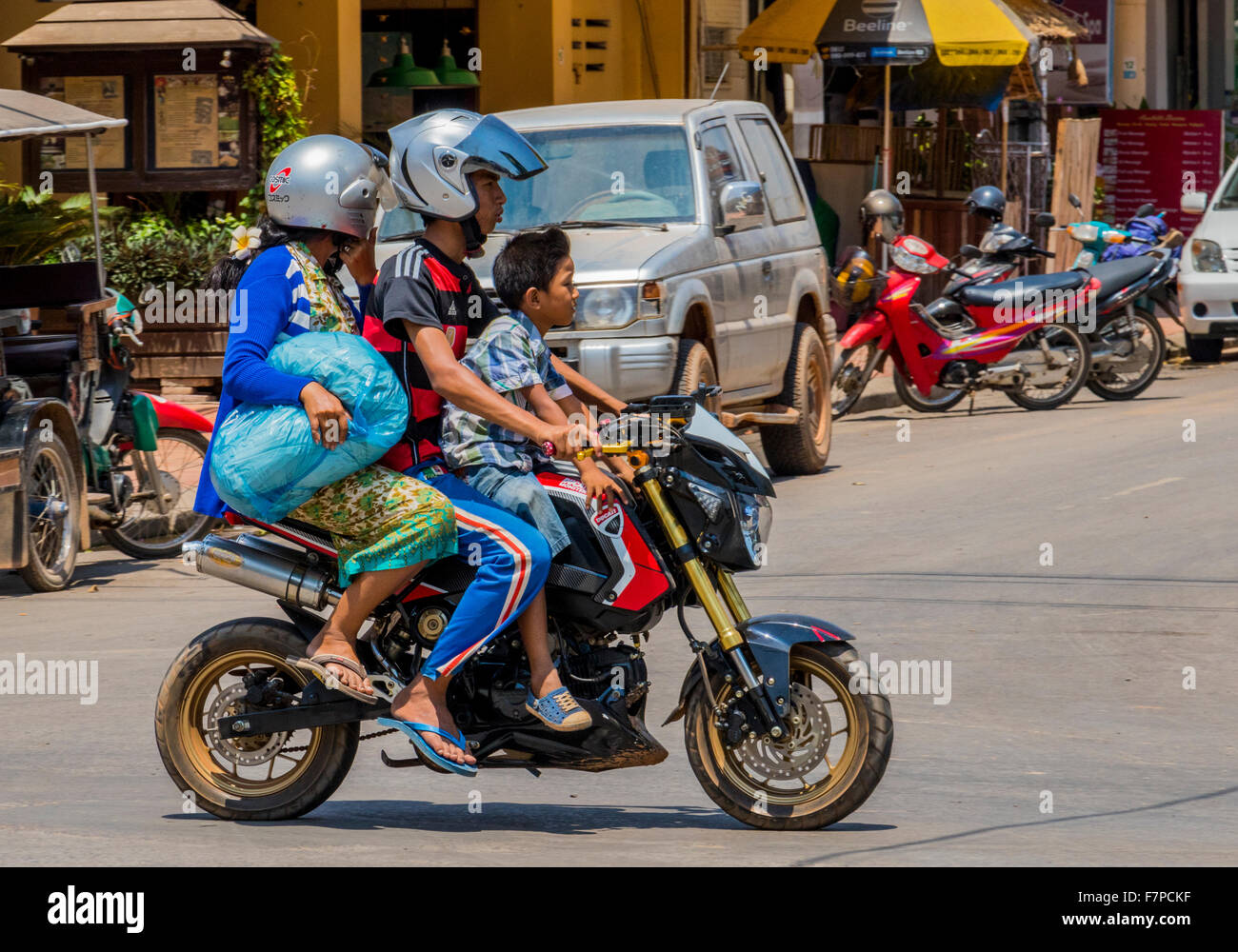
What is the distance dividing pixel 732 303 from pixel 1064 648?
14.0 feet

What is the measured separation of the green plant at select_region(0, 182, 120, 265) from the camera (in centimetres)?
1042

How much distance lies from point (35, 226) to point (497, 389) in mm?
5939

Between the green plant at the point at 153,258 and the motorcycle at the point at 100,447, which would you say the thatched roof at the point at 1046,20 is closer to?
the green plant at the point at 153,258

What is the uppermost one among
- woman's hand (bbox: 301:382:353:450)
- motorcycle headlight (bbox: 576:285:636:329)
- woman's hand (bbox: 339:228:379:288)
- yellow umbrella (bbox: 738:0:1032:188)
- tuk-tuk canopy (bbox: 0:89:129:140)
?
yellow umbrella (bbox: 738:0:1032:188)

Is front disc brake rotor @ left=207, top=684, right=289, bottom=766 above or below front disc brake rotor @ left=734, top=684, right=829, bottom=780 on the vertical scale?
below

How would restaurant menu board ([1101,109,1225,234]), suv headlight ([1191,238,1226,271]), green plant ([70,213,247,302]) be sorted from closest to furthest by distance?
green plant ([70,213,247,302]) < suv headlight ([1191,238,1226,271]) < restaurant menu board ([1101,109,1225,234])

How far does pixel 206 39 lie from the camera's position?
49.6ft

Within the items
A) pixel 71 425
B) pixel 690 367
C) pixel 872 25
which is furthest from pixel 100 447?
pixel 872 25

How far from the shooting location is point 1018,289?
1534 cm

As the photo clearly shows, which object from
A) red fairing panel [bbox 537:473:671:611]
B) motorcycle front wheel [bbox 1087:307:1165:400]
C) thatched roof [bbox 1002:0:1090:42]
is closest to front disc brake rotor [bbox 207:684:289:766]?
red fairing panel [bbox 537:473:671:611]

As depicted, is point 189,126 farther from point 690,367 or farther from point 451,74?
point 690,367

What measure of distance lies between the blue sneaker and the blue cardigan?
1003 mm

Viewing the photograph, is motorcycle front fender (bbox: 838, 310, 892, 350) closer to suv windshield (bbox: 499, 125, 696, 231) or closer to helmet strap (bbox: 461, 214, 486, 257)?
suv windshield (bbox: 499, 125, 696, 231)

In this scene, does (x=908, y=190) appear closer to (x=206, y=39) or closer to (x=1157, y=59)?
(x=206, y=39)
